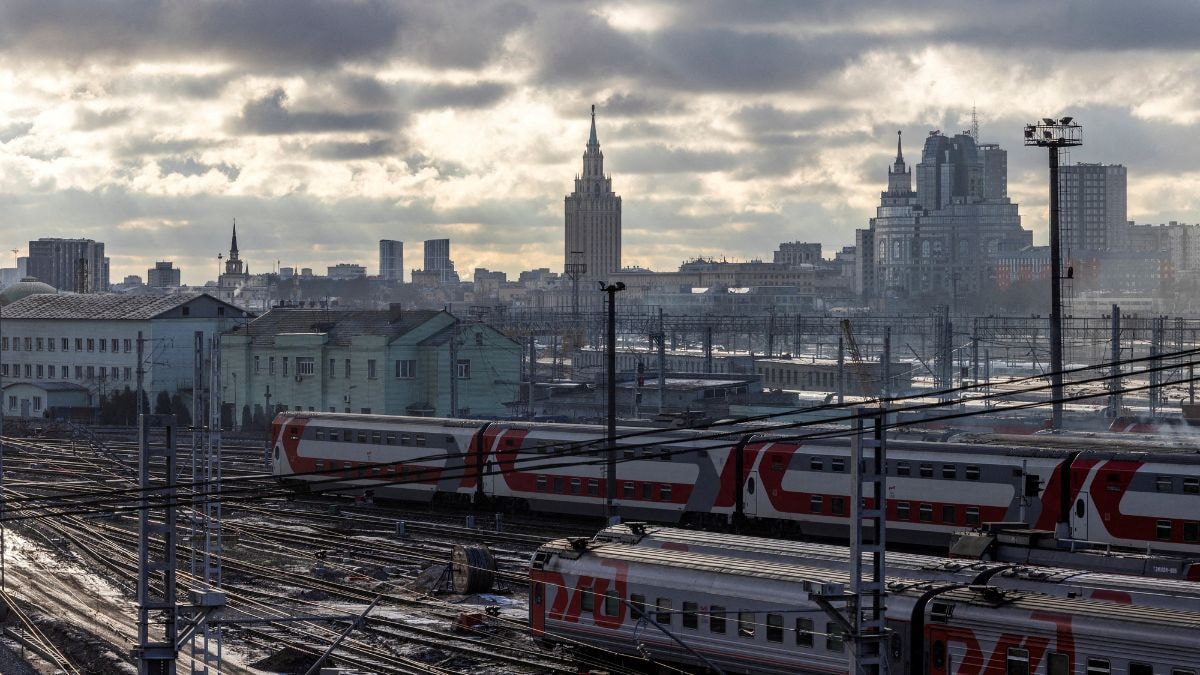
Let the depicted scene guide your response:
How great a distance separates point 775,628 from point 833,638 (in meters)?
0.86

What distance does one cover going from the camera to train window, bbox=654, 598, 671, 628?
1881cm

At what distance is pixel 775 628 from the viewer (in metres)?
17.6

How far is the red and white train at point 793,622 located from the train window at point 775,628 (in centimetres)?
2

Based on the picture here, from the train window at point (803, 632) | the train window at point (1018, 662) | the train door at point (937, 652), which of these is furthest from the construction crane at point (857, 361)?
the train window at point (1018, 662)

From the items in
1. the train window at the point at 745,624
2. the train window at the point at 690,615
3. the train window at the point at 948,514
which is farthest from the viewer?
the train window at the point at 948,514

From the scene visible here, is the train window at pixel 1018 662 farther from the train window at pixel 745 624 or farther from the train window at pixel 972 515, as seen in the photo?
the train window at pixel 972 515

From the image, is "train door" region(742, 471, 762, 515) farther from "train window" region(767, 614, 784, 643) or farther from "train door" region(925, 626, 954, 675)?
"train door" region(925, 626, 954, 675)

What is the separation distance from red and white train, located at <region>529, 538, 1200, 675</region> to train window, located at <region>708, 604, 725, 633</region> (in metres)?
0.01

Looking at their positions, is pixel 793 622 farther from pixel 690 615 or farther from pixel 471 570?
pixel 471 570

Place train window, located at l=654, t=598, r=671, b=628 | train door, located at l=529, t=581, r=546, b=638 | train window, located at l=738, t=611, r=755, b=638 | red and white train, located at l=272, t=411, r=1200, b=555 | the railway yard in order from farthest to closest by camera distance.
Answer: red and white train, located at l=272, t=411, r=1200, b=555
the railway yard
train door, located at l=529, t=581, r=546, b=638
train window, located at l=654, t=598, r=671, b=628
train window, located at l=738, t=611, r=755, b=638

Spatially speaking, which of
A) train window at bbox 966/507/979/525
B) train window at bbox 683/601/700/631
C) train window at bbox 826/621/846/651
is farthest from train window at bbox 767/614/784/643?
train window at bbox 966/507/979/525

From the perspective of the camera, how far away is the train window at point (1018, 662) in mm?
15547

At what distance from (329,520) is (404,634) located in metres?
13.1

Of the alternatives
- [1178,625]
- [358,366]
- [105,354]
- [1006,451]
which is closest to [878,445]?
[1178,625]
